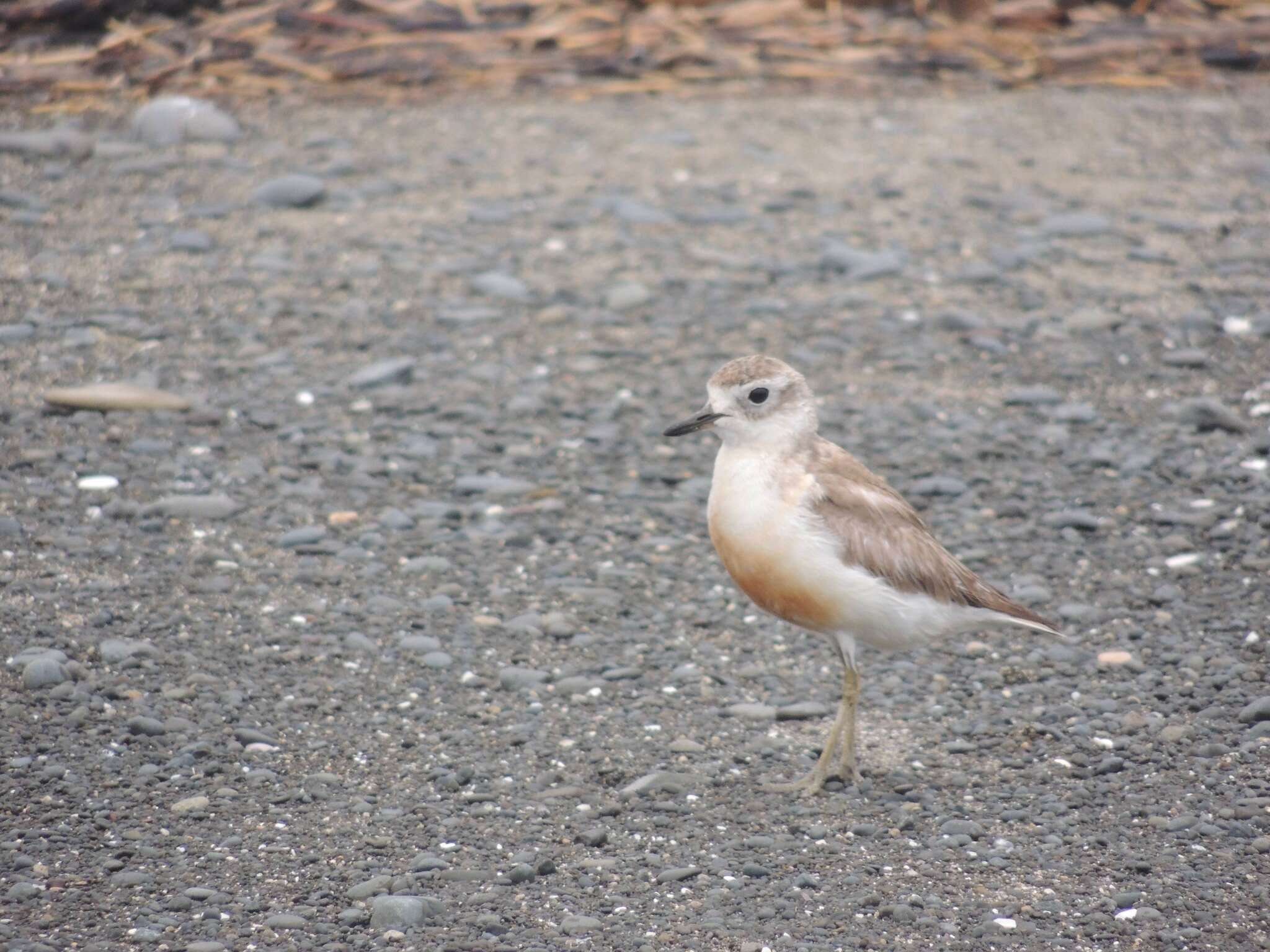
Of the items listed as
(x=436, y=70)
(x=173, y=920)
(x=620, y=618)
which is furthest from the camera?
(x=436, y=70)

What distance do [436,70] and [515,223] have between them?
Result: 2.27m

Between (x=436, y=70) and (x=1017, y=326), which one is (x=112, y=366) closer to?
(x=436, y=70)

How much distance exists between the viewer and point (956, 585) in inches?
221

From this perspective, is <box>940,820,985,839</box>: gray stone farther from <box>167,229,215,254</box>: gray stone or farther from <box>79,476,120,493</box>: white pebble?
<box>167,229,215,254</box>: gray stone

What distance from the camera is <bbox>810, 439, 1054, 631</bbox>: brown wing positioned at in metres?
5.48

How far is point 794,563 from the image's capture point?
17.5ft

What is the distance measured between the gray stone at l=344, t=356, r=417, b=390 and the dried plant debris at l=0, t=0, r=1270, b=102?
3.75 m

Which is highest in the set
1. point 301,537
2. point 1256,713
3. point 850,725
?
point 301,537

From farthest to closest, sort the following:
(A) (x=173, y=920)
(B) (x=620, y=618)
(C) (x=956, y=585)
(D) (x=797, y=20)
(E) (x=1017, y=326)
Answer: (D) (x=797, y=20), (E) (x=1017, y=326), (B) (x=620, y=618), (C) (x=956, y=585), (A) (x=173, y=920)

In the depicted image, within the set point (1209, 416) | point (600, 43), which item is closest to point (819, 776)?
point (1209, 416)

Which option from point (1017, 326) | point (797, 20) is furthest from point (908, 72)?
point (1017, 326)

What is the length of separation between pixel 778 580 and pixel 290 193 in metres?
5.50

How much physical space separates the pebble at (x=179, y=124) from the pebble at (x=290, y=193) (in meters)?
0.86

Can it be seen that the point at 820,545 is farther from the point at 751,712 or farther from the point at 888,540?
the point at 751,712
